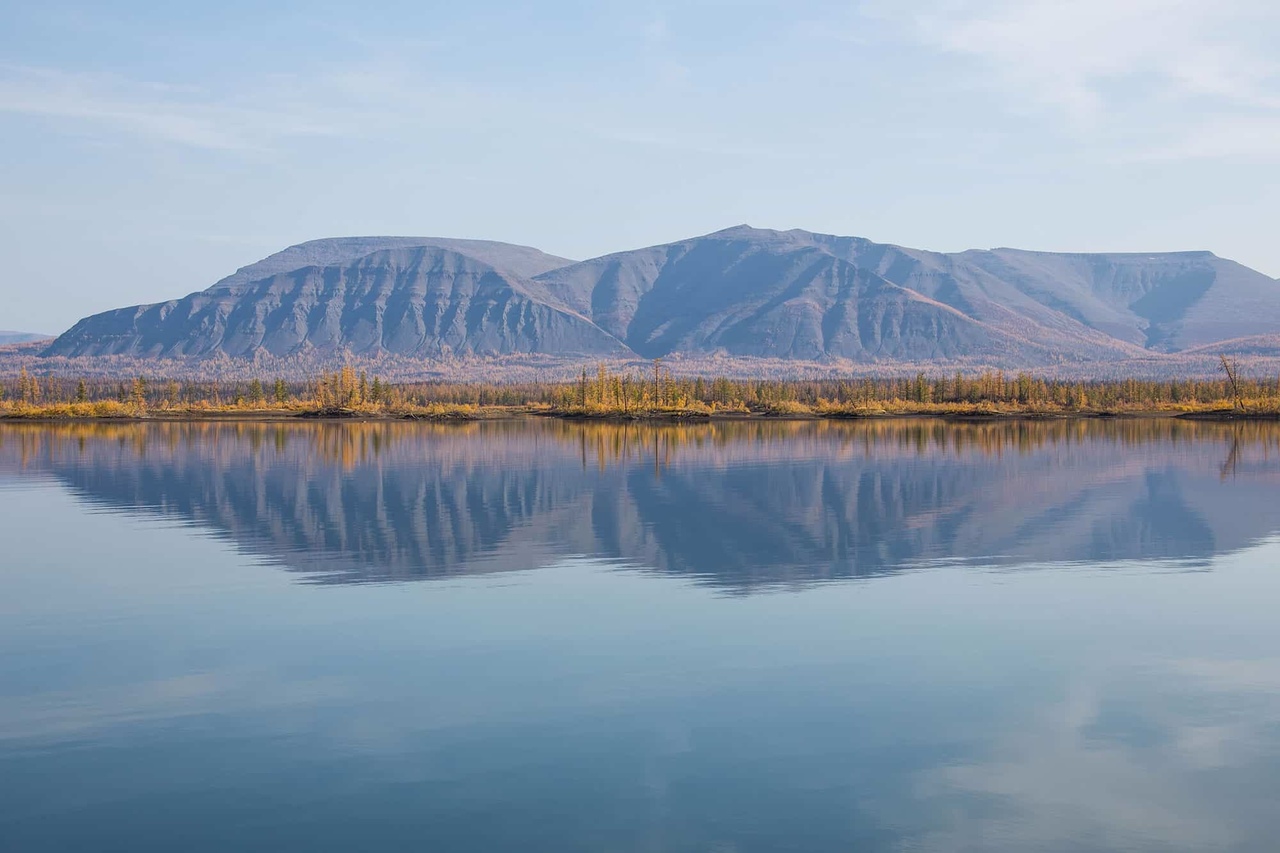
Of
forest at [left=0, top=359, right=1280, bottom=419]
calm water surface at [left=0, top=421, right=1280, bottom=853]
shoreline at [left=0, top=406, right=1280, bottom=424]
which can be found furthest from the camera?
forest at [left=0, top=359, right=1280, bottom=419]

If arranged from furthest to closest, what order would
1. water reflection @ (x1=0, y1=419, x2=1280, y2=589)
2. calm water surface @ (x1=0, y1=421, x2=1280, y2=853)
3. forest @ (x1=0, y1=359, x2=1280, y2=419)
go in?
forest @ (x1=0, y1=359, x2=1280, y2=419)
water reflection @ (x1=0, y1=419, x2=1280, y2=589)
calm water surface @ (x1=0, y1=421, x2=1280, y2=853)

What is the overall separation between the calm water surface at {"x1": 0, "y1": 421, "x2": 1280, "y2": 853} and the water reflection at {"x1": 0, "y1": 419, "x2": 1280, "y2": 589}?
348mm

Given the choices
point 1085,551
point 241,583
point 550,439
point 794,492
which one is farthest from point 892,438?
point 241,583

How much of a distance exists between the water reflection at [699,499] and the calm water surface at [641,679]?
→ 13.7 inches

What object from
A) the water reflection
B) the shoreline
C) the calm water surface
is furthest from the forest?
the calm water surface

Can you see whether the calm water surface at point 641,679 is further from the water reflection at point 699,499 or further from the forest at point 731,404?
the forest at point 731,404

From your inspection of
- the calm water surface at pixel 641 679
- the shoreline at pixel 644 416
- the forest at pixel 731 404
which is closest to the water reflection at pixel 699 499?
the calm water surface at pixel 641 679

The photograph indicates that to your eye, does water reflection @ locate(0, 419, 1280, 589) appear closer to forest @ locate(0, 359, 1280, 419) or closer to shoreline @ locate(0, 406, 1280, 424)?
shoreline @ locate(0, 406, 1280, 424)

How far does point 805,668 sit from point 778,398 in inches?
6110

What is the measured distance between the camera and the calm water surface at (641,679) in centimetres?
1209

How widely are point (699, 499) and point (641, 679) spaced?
90.5ft

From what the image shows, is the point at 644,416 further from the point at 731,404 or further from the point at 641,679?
the point at 641,679

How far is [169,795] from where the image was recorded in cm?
1266

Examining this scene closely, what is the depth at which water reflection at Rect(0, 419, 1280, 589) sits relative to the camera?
99.7ft
